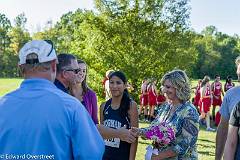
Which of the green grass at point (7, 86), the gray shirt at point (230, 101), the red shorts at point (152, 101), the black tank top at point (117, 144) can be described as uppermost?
the gray shirt at point (230, 101)

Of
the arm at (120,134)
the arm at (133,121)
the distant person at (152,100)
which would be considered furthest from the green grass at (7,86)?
the arm at (120,134)

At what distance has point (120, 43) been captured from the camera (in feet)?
74.9

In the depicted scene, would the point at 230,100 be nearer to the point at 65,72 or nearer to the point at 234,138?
the point at 234,138

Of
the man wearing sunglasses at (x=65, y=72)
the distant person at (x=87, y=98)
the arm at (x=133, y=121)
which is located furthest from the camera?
the distant person at (x=87, y=98)

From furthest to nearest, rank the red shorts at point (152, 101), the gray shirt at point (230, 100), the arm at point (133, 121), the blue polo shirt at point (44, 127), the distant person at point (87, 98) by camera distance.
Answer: the red shorts at point (152, 101), the distant person at point (87, 98), the arm at point (133, 121), the gray shirt at point (230, 100), the blue polo shirt at point (44, 127)

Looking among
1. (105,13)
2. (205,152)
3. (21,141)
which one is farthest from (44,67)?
(105,13)

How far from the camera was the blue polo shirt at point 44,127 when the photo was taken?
104 inches

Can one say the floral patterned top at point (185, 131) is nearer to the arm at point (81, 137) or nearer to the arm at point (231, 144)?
the arm at point (231, 144)

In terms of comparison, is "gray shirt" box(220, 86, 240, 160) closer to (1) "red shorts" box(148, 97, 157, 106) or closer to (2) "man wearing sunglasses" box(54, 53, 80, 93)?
(2) "man wearing sunglasses" box(54, 53, 80, 93)

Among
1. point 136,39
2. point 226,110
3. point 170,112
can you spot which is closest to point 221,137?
point 226,110

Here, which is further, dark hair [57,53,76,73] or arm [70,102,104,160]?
dark hair [57,53,76,73]

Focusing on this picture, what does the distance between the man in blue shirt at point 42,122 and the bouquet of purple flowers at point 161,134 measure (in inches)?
54.7

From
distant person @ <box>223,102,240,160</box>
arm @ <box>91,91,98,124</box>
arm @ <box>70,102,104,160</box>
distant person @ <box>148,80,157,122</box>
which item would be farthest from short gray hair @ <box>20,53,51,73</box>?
distant person @ <box>148,80,157,122</box>

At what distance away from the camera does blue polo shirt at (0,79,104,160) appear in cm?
265
